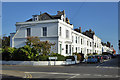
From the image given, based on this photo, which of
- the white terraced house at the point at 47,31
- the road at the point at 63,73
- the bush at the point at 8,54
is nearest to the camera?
the road at the point at 63,73

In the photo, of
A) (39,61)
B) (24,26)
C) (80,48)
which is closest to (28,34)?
A: (24,26)

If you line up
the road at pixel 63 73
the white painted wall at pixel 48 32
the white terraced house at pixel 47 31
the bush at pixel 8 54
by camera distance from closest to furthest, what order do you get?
1. the road at pixel 63 73
2. the bush at pixel 8 54
3. the white painted wall at pixel 48 32
4. the white terraced house at pixel 47 31

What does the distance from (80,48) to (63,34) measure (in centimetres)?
1453

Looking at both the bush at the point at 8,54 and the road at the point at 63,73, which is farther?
the bush at the point at 8,54

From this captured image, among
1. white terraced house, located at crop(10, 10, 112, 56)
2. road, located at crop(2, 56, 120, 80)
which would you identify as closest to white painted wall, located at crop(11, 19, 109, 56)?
white terraced house, located at crop(10, 10, 112, 56)

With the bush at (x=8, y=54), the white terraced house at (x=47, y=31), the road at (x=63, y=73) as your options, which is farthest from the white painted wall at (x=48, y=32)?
the road at (x=63, y=73)

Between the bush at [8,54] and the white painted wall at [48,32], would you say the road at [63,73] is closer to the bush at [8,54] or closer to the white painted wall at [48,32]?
the bush at [8,54]

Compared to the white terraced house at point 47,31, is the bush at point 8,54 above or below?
below

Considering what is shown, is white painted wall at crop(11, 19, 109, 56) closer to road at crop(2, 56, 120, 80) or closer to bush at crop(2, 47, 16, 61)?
bush at crop(2, 47, 16, 61)

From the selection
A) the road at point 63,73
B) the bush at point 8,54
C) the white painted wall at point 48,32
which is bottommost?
the road at point 63,73

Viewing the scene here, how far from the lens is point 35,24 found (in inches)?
1375

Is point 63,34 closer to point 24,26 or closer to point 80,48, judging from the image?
point 24,26

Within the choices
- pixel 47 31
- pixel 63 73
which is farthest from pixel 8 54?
pixel 63 73

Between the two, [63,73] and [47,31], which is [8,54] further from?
[63,73]
